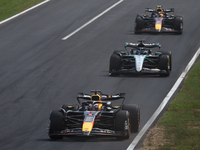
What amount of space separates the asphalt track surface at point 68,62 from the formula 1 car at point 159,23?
1.81 feet

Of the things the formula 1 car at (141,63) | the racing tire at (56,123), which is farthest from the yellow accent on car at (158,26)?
the racing tire at (56,123)

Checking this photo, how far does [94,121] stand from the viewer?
1794 centimetres

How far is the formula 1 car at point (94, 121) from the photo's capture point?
17547mm

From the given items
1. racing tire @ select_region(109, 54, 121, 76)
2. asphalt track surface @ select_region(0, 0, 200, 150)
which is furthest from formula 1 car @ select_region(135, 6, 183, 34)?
racing tire @ select_region(109, 54, 121, 76)

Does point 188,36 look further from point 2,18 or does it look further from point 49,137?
point 49,137

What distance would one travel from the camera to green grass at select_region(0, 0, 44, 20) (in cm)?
4766

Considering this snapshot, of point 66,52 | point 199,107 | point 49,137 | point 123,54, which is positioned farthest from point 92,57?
point 49,137

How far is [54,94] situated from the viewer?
83.7ft

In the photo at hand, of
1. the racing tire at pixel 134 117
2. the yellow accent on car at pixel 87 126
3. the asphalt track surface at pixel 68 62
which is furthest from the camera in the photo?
the asphalt track surface at pixel 68 62

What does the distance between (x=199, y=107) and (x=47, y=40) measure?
1914cm

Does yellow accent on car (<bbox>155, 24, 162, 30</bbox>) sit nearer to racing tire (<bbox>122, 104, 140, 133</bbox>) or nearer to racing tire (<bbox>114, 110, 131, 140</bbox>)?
racing tire (<bbox>122, 104, 140, 133</bbox>)

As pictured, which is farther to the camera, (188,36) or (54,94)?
(188,36)

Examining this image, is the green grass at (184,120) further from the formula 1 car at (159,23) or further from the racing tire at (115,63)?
the formula 1 car at (159,23)

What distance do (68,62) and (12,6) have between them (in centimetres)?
1857
